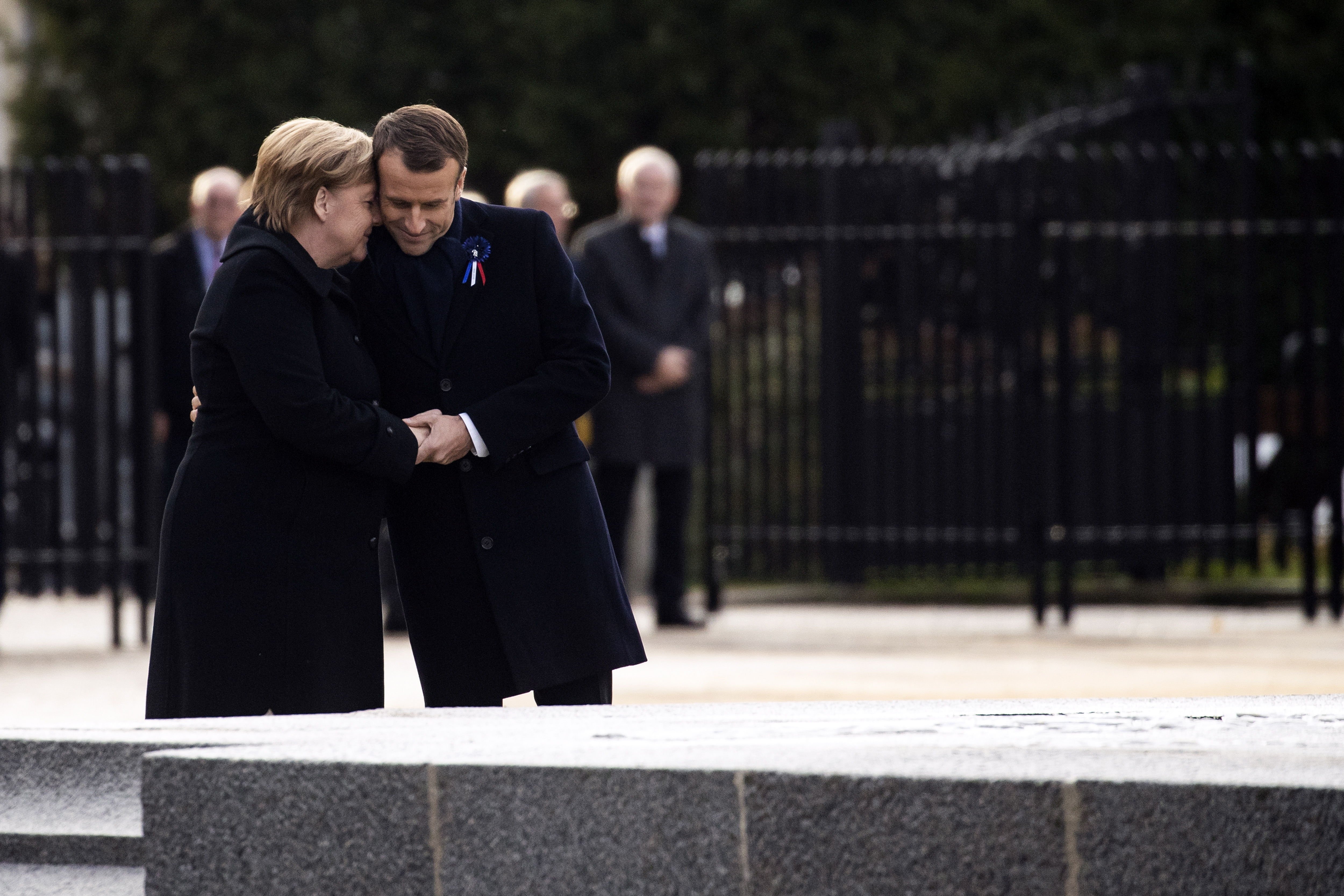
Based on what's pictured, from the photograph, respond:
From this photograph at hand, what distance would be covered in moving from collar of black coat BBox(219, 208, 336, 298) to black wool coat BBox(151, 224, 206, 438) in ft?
12.9

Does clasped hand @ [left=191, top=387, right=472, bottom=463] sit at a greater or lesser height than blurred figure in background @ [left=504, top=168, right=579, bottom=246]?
lesser

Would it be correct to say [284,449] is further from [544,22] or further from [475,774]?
[544,22]

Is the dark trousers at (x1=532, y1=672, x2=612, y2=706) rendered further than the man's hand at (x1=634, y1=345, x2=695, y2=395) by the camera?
No

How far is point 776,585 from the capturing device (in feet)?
36.0

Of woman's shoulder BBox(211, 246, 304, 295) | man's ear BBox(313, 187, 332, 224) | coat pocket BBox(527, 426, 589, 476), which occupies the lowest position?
→ coat pocket BBox(527, 426, 589, 476)

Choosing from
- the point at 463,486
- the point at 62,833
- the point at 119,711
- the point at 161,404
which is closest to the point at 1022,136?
the point at 161,404

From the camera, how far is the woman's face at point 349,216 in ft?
12.7

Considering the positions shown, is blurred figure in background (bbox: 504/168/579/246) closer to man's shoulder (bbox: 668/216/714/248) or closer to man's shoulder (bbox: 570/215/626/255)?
man's shoulder (bbox: 570/215/626/255)

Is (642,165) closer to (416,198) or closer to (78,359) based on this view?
(78,359)

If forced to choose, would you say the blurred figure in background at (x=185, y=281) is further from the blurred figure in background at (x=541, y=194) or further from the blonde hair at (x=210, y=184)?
the blurred figure in background at (x=541, y=194)

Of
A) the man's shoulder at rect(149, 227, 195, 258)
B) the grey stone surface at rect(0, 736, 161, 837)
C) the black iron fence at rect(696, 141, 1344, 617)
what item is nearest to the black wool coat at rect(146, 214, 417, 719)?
the grey stone surface at rect(0, 736, 161, 837)

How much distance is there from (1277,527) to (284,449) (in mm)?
6297

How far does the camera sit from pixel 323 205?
3.87 meters

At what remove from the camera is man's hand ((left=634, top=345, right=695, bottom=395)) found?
8.78 metres
